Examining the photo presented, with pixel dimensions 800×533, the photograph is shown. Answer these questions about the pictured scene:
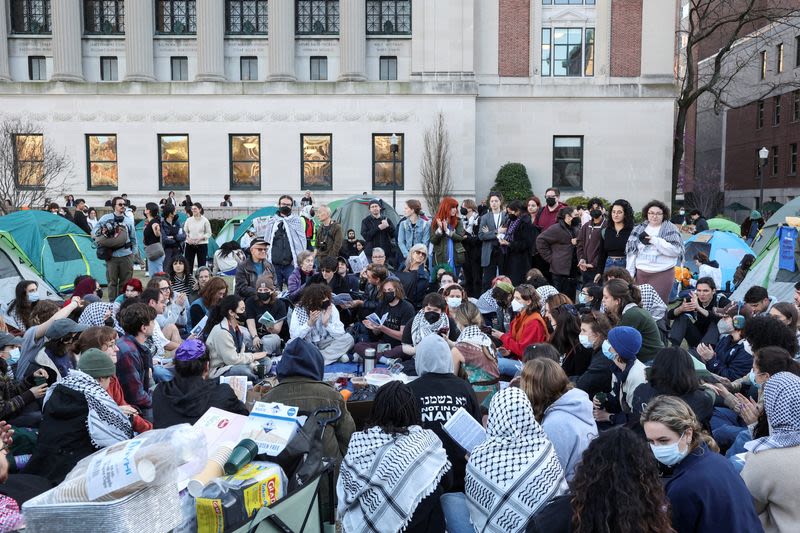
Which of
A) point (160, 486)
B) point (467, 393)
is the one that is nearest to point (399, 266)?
point (467, 393)

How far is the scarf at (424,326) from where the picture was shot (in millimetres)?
7877

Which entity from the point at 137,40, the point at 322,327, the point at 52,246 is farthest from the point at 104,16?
the point at 322,327

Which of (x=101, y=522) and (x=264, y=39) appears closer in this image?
(x=101, y=522)

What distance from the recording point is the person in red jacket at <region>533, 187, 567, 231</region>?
42.8ft

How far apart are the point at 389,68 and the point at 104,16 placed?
43.6 feet

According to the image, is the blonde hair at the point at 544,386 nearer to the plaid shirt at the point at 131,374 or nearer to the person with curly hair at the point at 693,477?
the person with curly hair at the point at 693,477

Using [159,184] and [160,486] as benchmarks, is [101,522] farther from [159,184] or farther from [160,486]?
[159,184]

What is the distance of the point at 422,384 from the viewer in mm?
5035

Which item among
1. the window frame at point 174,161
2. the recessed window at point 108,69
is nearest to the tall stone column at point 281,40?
the window frame at point 174,161

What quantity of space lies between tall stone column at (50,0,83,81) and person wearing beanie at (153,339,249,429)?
3004cm

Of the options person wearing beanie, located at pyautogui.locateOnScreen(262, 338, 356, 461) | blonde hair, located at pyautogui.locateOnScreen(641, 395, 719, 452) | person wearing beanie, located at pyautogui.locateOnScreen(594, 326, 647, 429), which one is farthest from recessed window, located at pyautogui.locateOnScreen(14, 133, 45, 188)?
blonde hair, located at pyautogui.locateOnScreen(641, 395, 719, 452)

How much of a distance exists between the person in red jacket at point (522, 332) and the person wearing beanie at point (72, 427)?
4179mm

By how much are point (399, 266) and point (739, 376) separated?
24.0ft

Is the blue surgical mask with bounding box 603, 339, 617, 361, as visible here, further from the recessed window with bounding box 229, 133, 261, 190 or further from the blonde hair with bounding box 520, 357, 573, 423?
the recessed window with bounding box 229, 133, 261, 190
